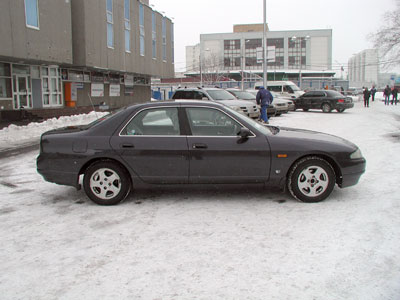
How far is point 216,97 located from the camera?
16703 millimetres

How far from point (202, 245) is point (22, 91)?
19.6 metres

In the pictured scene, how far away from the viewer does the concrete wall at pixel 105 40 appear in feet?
75.5

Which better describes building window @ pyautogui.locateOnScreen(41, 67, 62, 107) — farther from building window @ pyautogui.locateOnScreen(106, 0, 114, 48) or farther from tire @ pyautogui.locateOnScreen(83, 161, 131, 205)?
tire @ pyautogui.locateOnScreen(83, 161, 131, 205)

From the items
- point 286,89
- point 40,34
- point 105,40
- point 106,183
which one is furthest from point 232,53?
point 106,183

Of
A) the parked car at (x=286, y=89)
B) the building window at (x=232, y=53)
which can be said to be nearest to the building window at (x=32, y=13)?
the parked car at (x=286, y=89)

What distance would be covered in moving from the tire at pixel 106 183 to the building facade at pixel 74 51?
13541mm

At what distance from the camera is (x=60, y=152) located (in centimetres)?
568

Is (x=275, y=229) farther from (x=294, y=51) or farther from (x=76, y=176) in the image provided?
(x=294, y=51)

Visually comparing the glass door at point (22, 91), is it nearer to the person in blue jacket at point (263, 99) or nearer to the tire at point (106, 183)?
the person in blue jacket at point (263, 99)

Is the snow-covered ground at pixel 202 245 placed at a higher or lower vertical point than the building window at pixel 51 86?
lower

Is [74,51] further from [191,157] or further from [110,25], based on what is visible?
[191,157]

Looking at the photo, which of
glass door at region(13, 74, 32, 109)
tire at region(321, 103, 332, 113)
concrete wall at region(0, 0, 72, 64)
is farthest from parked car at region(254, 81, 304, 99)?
glass door at region(13, 74, 32, 109)

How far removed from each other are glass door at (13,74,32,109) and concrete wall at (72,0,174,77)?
3.36 meters

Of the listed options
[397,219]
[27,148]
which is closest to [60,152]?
[397,219]
